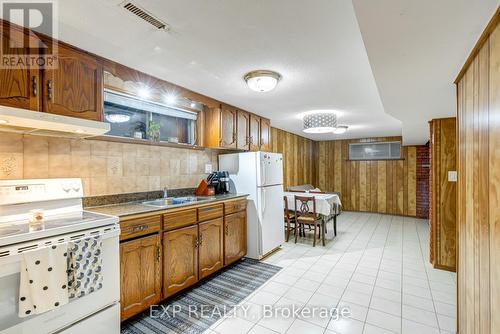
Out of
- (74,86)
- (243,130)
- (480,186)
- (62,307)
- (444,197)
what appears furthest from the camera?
(243,130)

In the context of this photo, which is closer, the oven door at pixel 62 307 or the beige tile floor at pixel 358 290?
the oven door at pixel 62 307

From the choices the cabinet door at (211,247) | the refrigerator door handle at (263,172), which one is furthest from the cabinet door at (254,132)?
the cabinet door at (211,247)

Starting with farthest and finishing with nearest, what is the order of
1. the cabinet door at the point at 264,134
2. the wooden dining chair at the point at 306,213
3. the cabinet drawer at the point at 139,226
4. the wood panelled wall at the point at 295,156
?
the wood panelled wall at the point at 295,156
the cabinet door at the point at 264,134
the wooden dining chair at the point at 306,213
the cabinet drawer at the point at 139,226

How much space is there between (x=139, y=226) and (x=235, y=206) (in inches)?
54.2

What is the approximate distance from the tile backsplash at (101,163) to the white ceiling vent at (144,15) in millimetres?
1338

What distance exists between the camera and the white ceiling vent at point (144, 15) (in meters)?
1.32

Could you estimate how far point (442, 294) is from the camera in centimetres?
246

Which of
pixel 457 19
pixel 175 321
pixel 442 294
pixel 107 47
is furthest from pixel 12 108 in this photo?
pixel 442 294

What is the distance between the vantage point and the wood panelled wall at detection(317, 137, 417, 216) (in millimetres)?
6523

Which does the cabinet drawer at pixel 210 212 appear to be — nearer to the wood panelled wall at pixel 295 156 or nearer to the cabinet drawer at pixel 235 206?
the cabinet drawer at pixel 235 206

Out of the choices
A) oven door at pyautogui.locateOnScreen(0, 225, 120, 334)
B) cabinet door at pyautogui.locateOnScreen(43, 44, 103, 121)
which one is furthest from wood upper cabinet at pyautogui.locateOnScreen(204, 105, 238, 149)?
oven door at pyautogui.locateOnScreen(0, 225, 120, 334)

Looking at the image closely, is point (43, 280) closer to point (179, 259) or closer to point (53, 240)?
point (53, 240)

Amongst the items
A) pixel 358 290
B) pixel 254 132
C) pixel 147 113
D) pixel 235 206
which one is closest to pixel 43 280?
pixel 147 113

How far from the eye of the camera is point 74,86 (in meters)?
1.82
